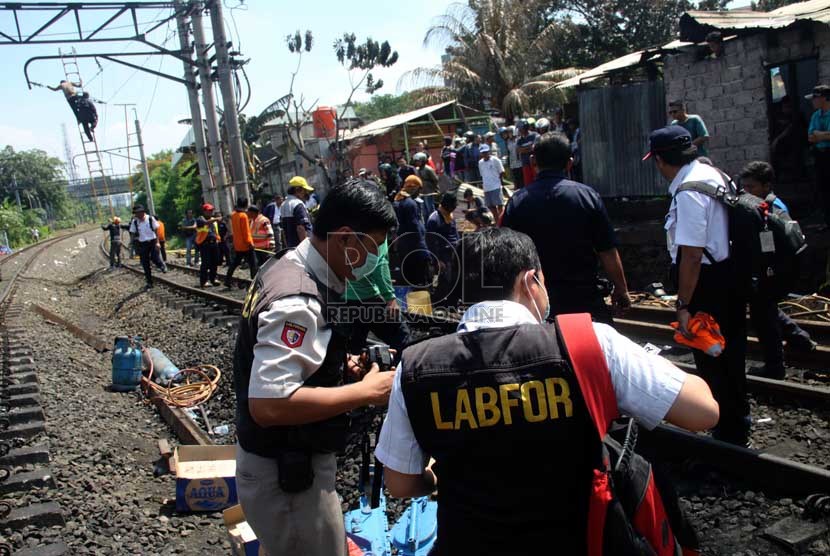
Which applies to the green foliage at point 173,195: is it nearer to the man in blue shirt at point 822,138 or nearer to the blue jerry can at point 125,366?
the blue jerry can at point 125,366

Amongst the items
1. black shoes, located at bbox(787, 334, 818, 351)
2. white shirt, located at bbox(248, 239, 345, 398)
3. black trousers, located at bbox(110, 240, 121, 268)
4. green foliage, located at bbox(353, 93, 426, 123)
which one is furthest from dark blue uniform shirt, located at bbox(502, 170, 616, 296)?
green foliage, located at bbox(353, 93, 426, 123)

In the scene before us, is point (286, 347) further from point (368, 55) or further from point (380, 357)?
point (368, 55)

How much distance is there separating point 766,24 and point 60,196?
273 feet

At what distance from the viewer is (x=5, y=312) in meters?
14.7

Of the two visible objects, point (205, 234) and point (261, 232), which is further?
point (205, 234)

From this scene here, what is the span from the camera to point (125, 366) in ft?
26.8

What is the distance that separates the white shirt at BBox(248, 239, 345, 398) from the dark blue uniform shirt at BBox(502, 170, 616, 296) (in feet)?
7.74

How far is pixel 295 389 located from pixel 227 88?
16556 millimetres

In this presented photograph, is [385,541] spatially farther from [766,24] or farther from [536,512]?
[766,24]

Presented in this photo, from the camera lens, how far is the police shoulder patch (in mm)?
2102

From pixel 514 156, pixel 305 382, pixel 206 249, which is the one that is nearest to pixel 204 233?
pixel 206 249

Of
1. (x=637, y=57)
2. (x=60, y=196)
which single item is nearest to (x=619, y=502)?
(x=637, y=57)

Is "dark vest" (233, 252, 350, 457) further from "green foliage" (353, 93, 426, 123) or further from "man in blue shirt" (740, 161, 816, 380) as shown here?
"green foliage" (353, 93, 426, 123)

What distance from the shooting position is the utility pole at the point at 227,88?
17.3 metres
